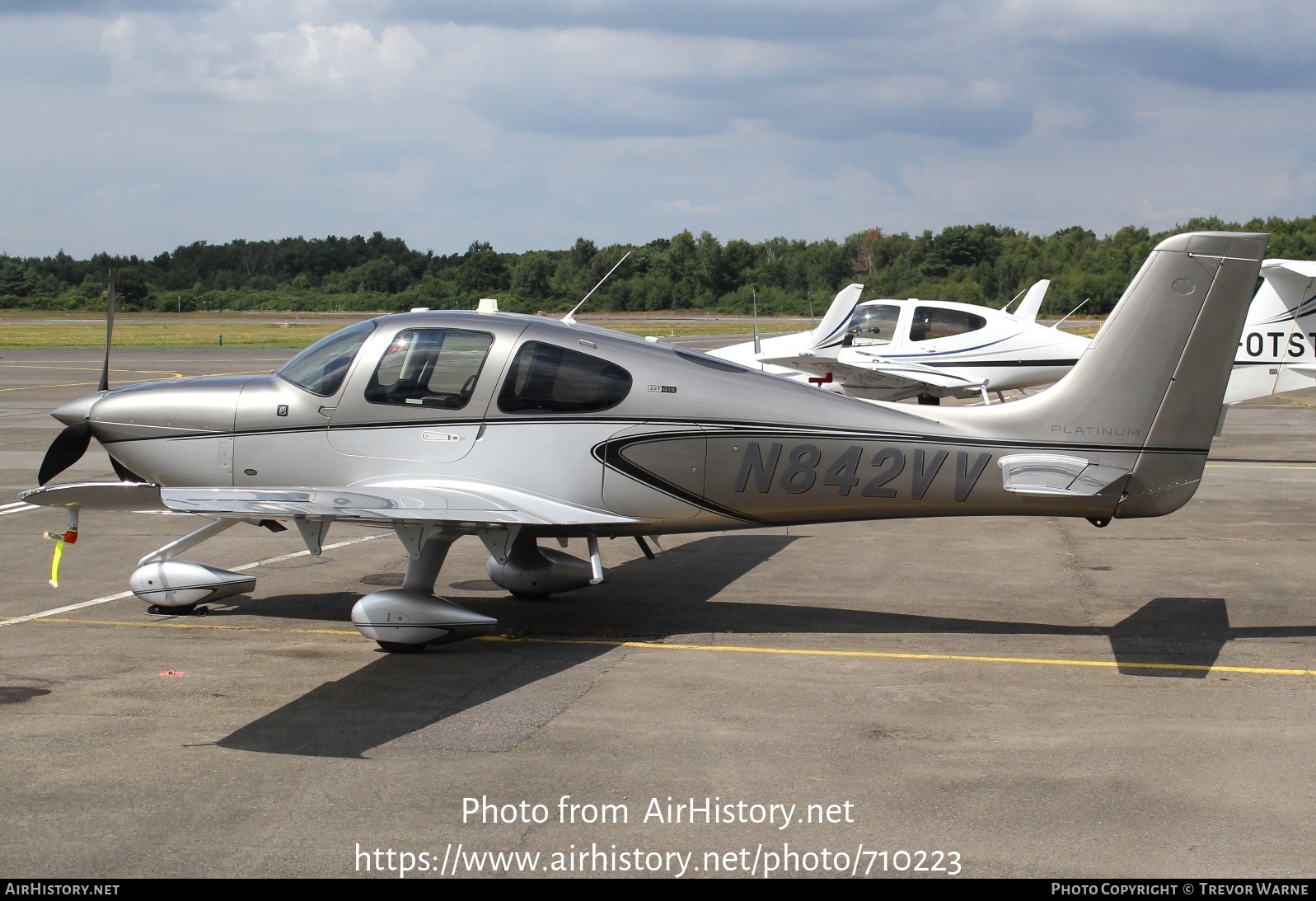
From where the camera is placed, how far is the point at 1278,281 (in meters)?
15.7

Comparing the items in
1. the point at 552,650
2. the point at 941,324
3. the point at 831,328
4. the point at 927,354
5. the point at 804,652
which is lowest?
the point at 552,650

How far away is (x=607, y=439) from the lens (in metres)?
8.34

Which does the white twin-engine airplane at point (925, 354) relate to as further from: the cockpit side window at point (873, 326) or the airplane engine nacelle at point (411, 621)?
the airplane engine nacelle at point (411, 621)

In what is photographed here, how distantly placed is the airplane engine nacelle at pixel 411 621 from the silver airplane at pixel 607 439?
0.04 ft

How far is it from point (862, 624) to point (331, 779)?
449 cm

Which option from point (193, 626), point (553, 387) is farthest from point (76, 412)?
point (553, 387)

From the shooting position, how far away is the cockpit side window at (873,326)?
2177 centimetres

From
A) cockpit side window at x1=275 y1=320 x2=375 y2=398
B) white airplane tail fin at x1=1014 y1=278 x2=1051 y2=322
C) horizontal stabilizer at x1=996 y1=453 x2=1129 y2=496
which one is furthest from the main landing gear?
white airplane tail fin at x1=1014 y1=278 x2=1051 y2=322

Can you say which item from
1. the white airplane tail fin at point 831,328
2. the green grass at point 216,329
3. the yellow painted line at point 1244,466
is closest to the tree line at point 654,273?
the green grass at point 216,329

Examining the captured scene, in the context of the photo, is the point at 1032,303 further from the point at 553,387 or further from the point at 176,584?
the point at 176,584

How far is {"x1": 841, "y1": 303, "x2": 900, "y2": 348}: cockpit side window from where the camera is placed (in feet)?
71.4

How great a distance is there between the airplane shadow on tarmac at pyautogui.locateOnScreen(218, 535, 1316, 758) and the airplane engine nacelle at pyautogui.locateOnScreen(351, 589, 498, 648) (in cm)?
17

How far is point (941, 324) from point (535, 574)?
46.2 ft
